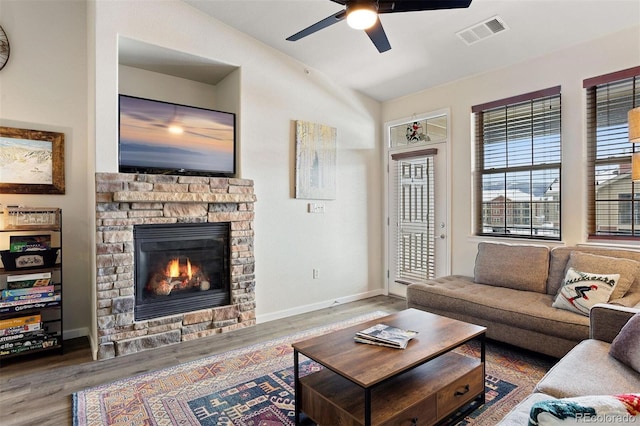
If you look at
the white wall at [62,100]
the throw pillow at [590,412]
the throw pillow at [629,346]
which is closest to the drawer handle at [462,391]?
the throw pillow at [629,346]

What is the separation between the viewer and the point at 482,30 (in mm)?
3334

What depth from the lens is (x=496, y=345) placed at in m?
3.21

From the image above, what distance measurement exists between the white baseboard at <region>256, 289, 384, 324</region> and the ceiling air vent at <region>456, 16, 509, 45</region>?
3257 mm

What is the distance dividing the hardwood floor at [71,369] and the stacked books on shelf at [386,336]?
154cm

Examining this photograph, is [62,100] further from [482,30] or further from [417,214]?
[417,214]

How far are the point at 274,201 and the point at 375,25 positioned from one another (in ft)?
7.45

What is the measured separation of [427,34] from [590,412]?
3.48 metres

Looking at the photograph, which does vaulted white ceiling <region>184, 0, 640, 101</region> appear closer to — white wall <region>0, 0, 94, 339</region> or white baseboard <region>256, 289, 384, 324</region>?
white wall <region>0, 0, 94, 339</region>

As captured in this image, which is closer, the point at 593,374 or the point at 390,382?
the point at 593,374

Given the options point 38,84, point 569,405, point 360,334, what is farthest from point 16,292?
point 569,405

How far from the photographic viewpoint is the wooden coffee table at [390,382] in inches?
69.3

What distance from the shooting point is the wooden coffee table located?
1.76m

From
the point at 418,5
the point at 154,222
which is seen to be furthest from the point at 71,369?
the point at 418,5

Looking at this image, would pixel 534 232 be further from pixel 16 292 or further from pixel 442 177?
pixel 16 292
